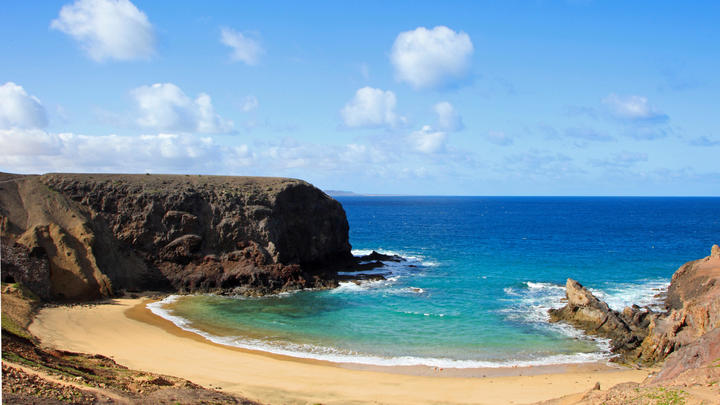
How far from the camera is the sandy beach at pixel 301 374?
785 inches

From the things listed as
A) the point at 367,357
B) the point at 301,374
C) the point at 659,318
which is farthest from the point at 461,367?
the point at 659,318

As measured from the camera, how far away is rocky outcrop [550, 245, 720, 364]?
78.4ft

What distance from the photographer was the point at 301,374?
73.5 feet

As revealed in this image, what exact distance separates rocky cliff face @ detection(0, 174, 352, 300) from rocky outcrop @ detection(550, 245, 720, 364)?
68.7 feet

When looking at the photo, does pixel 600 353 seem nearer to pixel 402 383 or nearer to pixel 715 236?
pixel 402 383

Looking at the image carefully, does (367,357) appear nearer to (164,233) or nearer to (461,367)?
(461,367)

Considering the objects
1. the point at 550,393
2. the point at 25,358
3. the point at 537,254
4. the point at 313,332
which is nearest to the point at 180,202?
the point at 313,332

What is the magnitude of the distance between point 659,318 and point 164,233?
1502 inches

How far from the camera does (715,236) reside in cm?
8512

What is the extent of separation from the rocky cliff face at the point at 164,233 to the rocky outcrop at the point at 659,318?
20.9 meters

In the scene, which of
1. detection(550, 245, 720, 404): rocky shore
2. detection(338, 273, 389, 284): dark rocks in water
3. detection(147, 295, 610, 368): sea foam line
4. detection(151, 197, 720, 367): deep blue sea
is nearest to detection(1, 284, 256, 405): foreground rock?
detection(147, 295, 610, 368): sea foam line

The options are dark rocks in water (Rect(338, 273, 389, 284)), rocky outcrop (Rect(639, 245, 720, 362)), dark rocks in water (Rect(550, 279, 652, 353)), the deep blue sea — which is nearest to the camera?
rocky outcrop (Rect(639, 245, 720, 362))

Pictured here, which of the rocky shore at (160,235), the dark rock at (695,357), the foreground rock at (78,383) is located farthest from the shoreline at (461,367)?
the rocky shore at (160,235)

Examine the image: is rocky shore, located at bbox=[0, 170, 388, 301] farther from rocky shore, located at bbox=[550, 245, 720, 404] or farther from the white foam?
the white foam
